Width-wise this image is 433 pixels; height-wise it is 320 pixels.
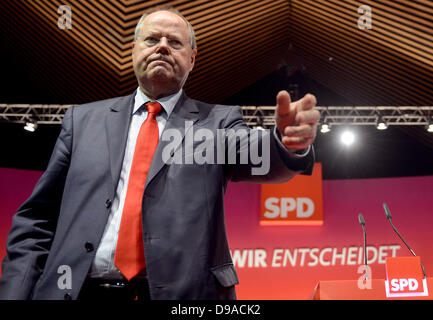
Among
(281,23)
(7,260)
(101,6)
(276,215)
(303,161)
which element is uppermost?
(281,23)

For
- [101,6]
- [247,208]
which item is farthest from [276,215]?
[101,6]

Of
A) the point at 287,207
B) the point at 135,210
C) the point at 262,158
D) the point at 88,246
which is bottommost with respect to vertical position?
the point at 88,246

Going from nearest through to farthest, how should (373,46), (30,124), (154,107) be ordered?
(154,107) → (373,46) → (30,124)

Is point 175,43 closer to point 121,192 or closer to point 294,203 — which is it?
point 121,192

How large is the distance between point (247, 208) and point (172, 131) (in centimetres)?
653

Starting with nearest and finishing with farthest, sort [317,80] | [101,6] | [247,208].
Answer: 1. [101,6]
2. [247,208]
3. [317,80]

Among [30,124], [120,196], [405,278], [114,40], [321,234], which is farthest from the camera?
[321,234]

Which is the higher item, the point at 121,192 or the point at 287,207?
the point at 287,207

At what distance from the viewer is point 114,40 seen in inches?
234

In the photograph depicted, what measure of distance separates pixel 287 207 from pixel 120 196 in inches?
259

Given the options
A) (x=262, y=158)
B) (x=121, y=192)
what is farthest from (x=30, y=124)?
(x=262, y=158)

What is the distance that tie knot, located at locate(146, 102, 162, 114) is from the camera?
51.0 inches

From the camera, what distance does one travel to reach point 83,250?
1.07 m
